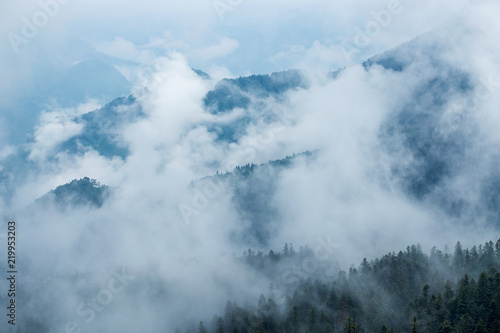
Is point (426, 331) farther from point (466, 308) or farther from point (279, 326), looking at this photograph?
point (279, 326)

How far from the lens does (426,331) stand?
141500 millimetres

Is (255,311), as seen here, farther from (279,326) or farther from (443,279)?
(443,279)

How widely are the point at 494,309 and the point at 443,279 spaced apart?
180ft

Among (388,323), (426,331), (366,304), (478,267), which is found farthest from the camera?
(478,267)

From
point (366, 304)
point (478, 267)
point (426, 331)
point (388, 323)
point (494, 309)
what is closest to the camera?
point (494, 309)

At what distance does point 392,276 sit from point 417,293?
13.3 meters

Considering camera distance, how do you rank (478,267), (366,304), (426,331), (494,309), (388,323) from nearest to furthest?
1. (494,309)
2. (426,331)
3. (388,323)
4. (366,304)
5. (478,267)

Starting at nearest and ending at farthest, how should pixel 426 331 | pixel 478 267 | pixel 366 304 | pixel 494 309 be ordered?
1. pixel 494 309
2. pixel 426 331
3. pixel 366 304
4. pixel 478 267

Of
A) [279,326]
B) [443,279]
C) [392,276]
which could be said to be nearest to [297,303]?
[279,326]

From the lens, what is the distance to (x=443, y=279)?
185m

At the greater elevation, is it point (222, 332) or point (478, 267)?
point (478, 267)

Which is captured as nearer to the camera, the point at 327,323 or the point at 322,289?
the point at 327,323

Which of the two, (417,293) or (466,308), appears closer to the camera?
(466,308)

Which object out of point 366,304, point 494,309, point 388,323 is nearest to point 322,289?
point 366,304
